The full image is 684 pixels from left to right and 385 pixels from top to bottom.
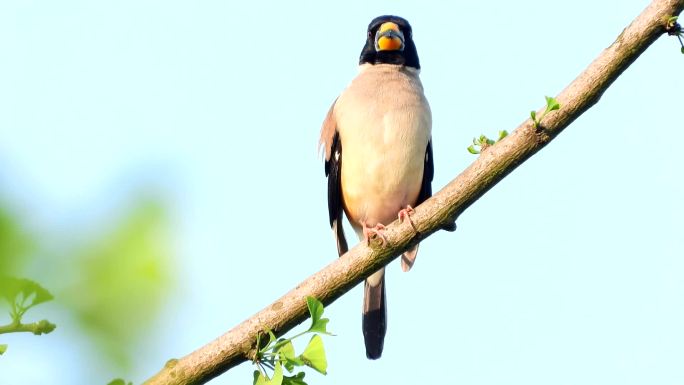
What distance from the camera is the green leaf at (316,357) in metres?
2.92

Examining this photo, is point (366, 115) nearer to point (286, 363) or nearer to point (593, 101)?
point (593, 101)

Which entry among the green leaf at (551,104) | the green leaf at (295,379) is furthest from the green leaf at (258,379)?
the green leaf at (551,104)

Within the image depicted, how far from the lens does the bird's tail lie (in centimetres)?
594

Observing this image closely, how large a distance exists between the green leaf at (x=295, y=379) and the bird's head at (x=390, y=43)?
439 cm

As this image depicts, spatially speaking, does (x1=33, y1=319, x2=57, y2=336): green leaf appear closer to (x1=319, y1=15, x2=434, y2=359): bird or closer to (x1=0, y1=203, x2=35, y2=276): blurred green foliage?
(x1=0, y1=203, x2=35, y2=276): blurred green foliage

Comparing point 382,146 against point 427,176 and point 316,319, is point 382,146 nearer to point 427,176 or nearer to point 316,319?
point 427,176

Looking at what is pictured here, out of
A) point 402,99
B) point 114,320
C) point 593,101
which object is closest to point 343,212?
point 402,99

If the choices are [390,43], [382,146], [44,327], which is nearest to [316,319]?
[44,327]

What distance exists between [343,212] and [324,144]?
53cm

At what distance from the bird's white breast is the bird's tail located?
0.50 m

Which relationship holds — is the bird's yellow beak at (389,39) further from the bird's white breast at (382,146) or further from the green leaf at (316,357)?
the green leaf at (316,357)

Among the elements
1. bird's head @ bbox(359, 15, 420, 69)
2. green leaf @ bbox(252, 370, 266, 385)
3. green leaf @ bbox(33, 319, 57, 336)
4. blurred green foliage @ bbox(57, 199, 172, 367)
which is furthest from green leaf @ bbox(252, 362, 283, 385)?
bird's head @ bbox(359, 15, 420, 69)

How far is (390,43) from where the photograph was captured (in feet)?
22.6

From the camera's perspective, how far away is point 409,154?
607 centimetres
